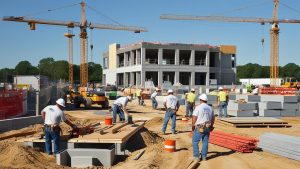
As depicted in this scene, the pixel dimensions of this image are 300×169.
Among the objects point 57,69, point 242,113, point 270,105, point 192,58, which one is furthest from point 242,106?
point 57,69

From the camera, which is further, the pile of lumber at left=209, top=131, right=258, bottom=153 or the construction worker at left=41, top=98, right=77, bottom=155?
the pile of lumber at left=209, top=131, right=258, bottom=153

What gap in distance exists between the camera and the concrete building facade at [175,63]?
206 ft

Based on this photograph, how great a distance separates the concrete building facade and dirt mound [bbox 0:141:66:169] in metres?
51.2

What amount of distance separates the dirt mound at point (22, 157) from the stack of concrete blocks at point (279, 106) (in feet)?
46.1

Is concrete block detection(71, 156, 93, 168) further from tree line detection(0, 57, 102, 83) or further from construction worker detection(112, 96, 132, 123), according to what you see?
Result: tree line detection(0, 57, 102, 83)

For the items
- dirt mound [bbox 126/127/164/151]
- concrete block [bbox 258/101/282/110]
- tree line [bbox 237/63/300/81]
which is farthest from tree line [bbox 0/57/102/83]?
dirt mound [bbox 126/127/164/151]

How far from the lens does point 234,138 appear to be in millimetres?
10781

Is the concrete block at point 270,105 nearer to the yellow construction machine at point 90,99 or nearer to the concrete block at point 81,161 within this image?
the yellow construction machine at point 90,99

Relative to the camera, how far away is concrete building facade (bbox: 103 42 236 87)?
62.8m

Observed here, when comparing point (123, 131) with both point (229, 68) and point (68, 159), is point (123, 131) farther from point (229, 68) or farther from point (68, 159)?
point (229, 68)

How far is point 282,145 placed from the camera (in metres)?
9.88

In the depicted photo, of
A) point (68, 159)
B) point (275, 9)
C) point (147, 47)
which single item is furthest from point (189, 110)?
point (275, 9)

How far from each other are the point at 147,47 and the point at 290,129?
4768cm

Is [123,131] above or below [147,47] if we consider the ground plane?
below
